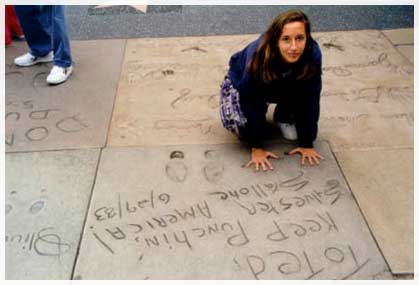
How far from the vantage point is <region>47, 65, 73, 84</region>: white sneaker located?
3350 mm

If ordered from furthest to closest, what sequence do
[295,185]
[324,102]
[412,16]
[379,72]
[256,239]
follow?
[412,16] < [379,72] < [324,102] < [295,185] < [256,239]

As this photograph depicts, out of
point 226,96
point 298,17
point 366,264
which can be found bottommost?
point 366,264

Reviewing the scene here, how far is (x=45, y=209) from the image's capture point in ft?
→ 7.43

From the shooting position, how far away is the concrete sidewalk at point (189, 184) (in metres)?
2.00

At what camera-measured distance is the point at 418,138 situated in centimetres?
272

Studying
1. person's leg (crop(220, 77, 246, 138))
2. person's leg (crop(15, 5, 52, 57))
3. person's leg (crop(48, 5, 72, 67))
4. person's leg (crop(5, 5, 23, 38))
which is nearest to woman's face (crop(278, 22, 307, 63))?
person's leg (crop(220, 77, 246, 138))

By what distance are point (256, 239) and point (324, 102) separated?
130 cm

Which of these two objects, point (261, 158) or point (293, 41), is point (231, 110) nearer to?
point (261, 158)

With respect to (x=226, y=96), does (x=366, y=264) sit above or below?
below

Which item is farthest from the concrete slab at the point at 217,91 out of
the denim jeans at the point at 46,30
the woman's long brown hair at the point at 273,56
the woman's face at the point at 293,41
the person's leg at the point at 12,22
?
the person's leg at the point at 12,22

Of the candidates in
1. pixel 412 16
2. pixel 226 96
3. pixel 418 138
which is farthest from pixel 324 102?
pixel 412 16

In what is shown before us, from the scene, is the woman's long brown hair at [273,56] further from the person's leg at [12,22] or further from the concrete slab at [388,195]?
the person's leg at [12,22]

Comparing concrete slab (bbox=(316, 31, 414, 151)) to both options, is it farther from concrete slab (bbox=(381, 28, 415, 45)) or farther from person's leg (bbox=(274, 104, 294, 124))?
person's leg (bbox=(274, 104, 294, 124))
